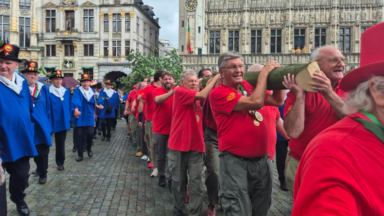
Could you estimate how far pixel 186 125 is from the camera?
4.16 metres

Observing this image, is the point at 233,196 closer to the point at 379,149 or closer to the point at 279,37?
the point at 379,149

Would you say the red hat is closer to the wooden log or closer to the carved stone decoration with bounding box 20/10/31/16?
the wooden log

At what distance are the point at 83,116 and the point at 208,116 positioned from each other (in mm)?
4645

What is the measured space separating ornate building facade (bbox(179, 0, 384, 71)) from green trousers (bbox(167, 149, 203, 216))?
80.0ft

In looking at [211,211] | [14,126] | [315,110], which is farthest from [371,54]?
[14,126]

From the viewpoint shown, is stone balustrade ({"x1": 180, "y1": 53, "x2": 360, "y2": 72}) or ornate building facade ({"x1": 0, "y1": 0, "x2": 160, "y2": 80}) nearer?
stone balustrade ({"x1": 180, "y1": 53, "x2": 360, "y2": 72})

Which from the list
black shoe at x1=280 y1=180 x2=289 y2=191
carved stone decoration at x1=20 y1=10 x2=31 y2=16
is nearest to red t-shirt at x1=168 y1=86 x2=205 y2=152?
black shoe at x1=280 y1=180 x2=289 y2=191

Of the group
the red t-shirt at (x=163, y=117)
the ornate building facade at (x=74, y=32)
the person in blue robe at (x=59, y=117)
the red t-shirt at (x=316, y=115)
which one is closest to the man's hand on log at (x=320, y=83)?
the red t-shirt at (x=316, y=115)

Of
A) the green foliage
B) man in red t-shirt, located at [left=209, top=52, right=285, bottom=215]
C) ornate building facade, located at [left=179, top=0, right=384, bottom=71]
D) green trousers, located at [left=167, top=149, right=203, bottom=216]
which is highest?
ornate building facade, located at [left=179, top=0, right=384, bottom=71]

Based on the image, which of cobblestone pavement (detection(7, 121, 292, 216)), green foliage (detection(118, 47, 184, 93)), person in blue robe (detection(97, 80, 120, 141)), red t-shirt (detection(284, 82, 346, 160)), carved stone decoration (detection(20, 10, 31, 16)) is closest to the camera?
red t-shirt (detection(284, 82, 346, 160))

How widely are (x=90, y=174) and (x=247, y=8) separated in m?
26.4

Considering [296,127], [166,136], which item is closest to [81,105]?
[166,136]

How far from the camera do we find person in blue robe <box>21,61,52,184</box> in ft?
17.4

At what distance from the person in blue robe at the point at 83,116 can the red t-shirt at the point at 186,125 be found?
4.20 metres
